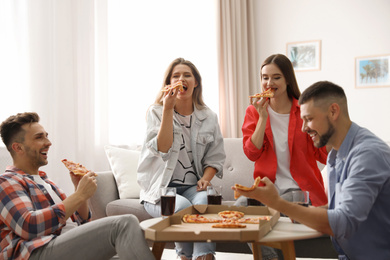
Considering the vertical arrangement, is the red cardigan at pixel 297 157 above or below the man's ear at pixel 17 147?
below

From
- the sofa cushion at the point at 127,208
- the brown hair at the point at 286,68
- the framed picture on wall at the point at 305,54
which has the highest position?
the framed picture on wall at the point at 305,54

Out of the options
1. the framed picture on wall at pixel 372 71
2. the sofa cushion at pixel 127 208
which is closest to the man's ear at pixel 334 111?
the sofa cushion at pixel 127 208

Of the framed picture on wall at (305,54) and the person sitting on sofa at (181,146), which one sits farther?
the framed picture on wall at (305,54)

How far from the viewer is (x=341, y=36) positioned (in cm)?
551

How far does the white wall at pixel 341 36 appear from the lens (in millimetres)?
5348

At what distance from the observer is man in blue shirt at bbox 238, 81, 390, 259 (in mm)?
1699

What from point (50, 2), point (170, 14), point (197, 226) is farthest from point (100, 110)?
point (197, 226)

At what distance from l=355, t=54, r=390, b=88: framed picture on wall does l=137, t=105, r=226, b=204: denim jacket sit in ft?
9.40

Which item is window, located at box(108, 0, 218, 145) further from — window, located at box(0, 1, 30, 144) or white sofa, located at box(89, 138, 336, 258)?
window, located at box(0, 1, 30, 144)

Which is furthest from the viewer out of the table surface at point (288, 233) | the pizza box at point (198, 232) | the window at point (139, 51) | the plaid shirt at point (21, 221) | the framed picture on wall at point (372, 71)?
the framed picture on wall at point (372, 71)

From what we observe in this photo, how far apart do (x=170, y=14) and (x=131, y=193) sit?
239 centimetres

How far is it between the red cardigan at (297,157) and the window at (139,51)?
6.52 feet

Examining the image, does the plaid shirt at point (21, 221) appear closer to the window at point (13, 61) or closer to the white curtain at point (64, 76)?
the window at point (13, 61)

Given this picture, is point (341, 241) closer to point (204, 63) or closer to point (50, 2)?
point (50, 2)
